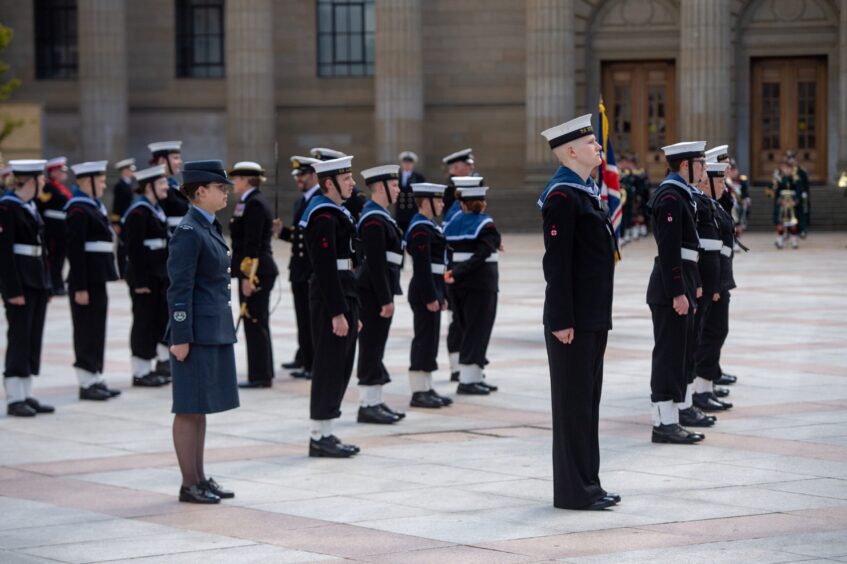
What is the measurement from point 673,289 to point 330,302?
2325 mm

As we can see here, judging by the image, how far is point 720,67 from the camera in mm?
36875

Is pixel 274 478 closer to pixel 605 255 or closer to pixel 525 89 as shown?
pixel 605 255

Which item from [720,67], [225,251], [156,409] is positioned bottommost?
[156,409]

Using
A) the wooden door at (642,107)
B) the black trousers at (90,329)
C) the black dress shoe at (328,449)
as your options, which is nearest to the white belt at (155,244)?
the black trousers at (90,329)

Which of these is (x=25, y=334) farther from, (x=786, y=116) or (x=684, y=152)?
(x=786, y=116)

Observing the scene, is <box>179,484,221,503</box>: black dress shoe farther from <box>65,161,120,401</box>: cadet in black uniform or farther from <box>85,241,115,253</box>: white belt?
<box>85,241,115,253</box>: white belt

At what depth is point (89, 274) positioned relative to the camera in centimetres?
1347

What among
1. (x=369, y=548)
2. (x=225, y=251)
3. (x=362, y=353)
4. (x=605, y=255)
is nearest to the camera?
(x=369, y=548)

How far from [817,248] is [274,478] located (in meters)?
23.1

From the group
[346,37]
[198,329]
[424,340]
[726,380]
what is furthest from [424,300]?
[346,37]

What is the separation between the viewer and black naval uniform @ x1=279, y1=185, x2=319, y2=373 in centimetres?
1457

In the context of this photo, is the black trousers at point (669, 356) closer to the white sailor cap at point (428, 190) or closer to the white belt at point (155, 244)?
the white sailor cap at point (428, 190)

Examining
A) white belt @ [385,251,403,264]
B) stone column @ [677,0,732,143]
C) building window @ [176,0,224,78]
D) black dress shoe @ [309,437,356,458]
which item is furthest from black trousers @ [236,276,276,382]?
building window @ [176,0,224,78]

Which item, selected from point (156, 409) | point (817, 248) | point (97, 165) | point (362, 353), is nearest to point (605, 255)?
point (362, 353)
